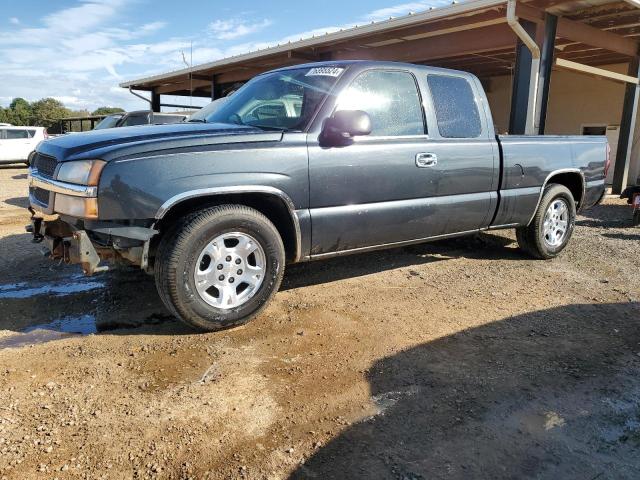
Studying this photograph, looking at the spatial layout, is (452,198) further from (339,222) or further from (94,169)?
(94,169)

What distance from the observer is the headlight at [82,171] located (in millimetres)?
3166

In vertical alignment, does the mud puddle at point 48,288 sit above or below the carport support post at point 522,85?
below

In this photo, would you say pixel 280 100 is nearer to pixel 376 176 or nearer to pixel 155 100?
pixel 376 176

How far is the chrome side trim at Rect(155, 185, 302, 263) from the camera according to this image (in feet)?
10.8

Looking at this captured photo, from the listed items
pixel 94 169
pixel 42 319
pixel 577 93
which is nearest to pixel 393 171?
pixel 94 169

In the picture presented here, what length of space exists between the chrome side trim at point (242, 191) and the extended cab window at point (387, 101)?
2.94 ft

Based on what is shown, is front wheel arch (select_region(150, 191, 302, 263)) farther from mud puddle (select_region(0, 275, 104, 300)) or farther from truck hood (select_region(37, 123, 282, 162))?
mud puddle (select_region(0, 275, 104, 300))

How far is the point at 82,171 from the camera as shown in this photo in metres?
3.23

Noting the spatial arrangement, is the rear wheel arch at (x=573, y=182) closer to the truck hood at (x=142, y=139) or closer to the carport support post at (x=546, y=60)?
the truck hood at (x=142, y=139)

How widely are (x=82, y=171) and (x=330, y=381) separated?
2019mm

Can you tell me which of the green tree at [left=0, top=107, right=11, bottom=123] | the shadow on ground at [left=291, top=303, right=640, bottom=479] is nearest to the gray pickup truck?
the shadow on ground at [left=291, top=303, right=640, bottom=479]

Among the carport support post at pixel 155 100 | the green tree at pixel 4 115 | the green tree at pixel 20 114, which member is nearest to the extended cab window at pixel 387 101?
the carport support post at pixel 155 100

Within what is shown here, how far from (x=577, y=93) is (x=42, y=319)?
52.2ft

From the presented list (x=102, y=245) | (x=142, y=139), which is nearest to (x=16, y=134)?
(x=142, y=139)
